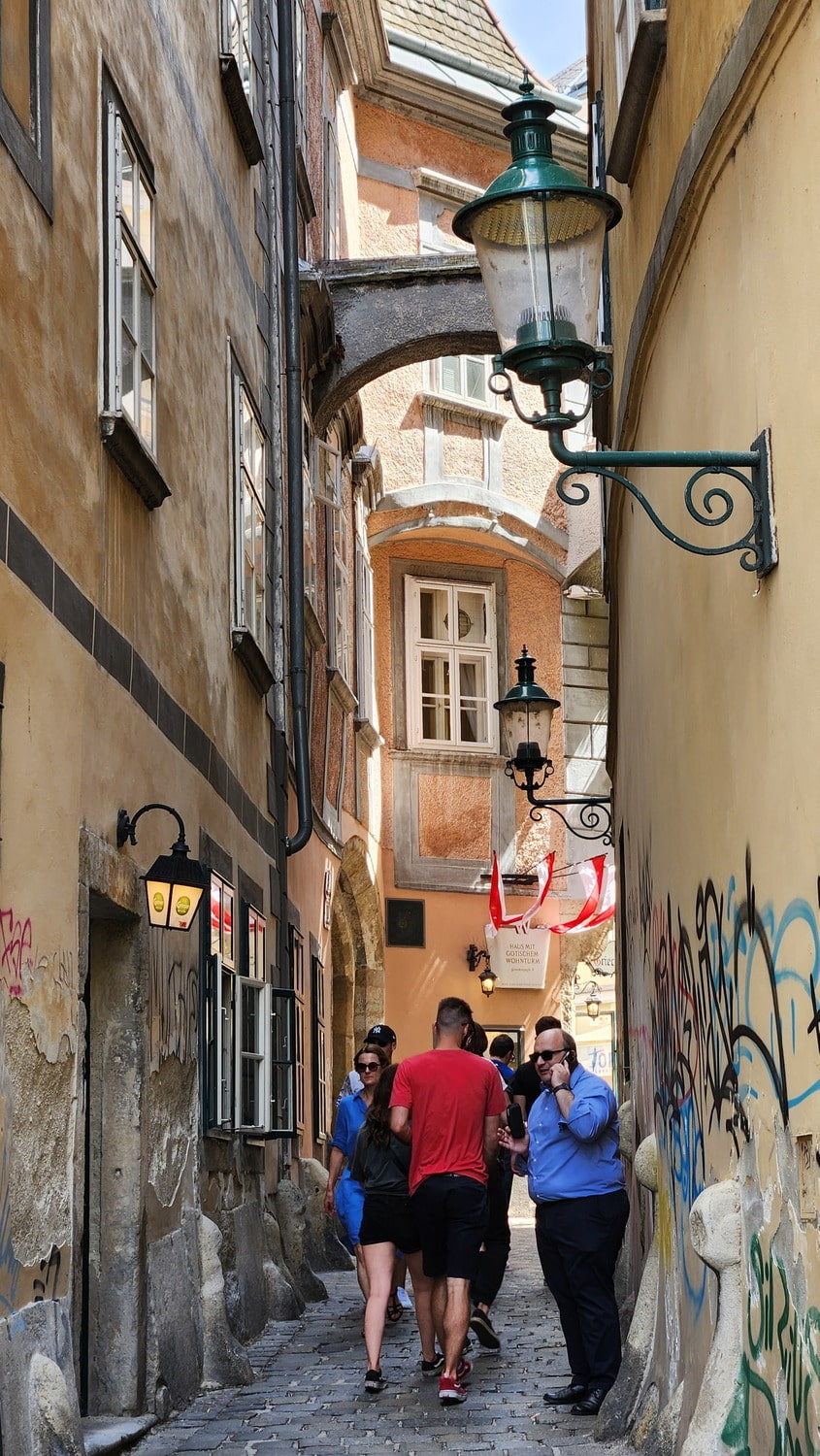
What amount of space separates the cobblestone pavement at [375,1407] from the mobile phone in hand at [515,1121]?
3.48 feet

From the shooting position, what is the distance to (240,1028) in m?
9.93

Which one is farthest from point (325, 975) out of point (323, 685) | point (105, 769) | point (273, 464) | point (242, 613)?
point (105, 769)

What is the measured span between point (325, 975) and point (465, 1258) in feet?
31.4

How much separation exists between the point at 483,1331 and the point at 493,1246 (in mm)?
884

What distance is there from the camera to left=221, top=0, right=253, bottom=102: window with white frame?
11.0m

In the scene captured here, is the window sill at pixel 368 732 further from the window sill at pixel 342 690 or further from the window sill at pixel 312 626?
the window sill at pixel 312 626

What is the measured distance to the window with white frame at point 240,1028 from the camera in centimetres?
936

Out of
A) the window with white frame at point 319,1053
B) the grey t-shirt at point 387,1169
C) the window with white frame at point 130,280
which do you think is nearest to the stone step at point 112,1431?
the grey t-shirt at point 387,1169

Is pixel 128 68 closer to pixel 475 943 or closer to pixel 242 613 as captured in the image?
pixel 242 613

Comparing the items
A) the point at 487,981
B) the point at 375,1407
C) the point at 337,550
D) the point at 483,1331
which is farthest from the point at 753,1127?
the point at 487,981

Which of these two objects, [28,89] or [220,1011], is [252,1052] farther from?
[28,89]

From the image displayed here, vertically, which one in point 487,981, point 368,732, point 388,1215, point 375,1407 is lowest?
point 375,1407

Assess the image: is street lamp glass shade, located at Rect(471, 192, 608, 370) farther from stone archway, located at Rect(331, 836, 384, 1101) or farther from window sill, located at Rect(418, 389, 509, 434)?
window sill, located at Rect(418, 389, 509, 434)

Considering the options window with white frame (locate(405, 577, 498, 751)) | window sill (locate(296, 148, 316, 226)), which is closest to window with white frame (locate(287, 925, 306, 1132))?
window sill (locate(296, 148, 316, 226))
